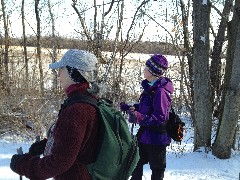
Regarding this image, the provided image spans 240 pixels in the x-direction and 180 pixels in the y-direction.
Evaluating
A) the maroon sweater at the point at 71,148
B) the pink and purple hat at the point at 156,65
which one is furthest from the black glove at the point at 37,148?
the pink and purple hat at the point at 156,65

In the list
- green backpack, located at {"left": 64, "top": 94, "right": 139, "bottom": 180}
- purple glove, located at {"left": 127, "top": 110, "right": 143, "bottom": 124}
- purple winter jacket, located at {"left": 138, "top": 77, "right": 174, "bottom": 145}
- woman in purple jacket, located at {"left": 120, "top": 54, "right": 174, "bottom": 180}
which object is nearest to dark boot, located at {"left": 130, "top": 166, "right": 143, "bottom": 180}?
woman in purple jacket, located at {"left": 120, "top": 54, "right": 174, "bottom": 180}

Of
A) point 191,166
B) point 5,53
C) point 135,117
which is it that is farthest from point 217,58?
point 5,53

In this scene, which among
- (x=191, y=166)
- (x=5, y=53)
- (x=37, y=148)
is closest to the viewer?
(x=37, y=148)

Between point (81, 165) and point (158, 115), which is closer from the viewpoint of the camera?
point (81, 165)

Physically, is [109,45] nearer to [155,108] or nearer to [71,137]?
[155,108]

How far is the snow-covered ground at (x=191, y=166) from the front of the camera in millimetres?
4898

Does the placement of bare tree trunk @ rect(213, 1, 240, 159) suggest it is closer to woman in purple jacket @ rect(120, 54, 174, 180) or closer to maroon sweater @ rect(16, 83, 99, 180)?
woman in purple jacket @ rect(120, 54, 174, 180)

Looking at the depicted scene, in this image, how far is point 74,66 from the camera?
2.10 m

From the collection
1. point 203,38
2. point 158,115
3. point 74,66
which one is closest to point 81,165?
point 74,66

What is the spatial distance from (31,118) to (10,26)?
302 inches

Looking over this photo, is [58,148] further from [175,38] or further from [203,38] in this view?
[175,38]

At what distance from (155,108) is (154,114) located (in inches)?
2.3

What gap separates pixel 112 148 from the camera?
203cm

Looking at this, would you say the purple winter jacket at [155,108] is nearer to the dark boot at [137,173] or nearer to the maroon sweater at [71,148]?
the dark boot at [137,173]
